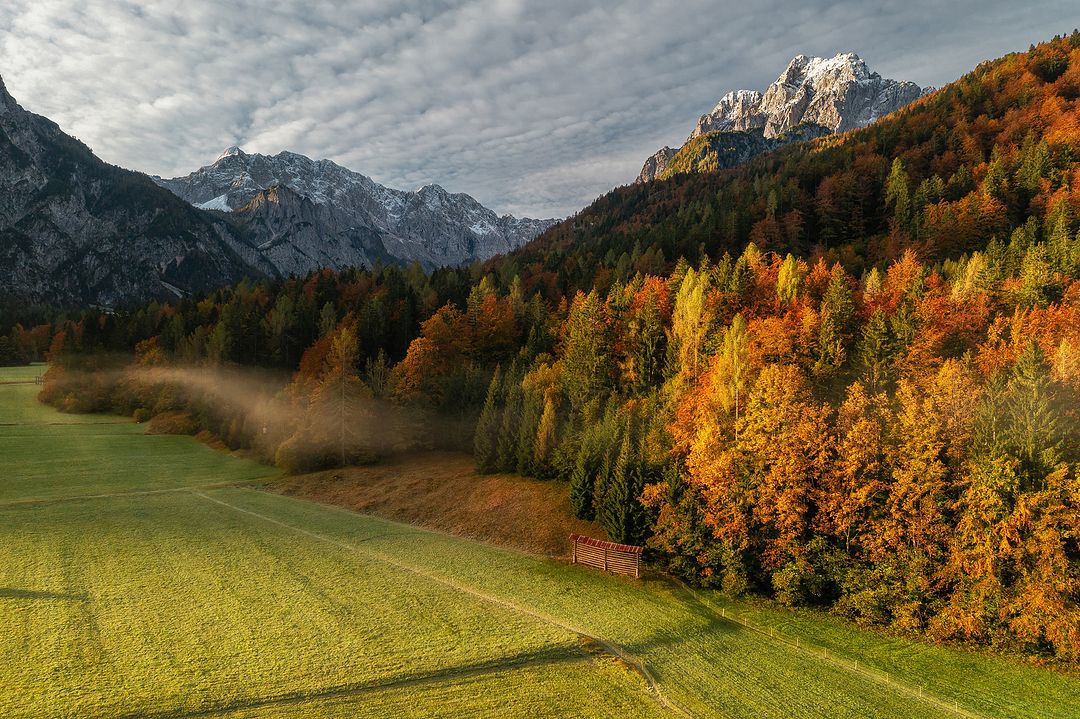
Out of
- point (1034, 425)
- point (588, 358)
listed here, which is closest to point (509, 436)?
point (588, 358)

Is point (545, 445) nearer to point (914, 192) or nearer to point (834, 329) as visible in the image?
point (834, 329)

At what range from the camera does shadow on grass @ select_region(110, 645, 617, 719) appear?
2034cm

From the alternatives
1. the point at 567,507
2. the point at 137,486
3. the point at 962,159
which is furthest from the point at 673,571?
the point at 962,159

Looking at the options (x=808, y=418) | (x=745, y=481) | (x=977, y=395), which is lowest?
(x=745, y=481)

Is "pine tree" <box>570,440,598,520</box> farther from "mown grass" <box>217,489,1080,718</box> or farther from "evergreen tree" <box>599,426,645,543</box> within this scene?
"mown grass" <box>217,489,1080,718</box>

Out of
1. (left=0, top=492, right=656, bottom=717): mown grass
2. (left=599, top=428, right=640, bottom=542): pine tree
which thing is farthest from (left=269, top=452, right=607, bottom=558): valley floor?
(left=0, top=492, right=656, bottom=717): mown grass

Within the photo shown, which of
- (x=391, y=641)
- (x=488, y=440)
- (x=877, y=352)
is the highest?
(x=877, y=352)

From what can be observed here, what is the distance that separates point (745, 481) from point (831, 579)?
344 inches

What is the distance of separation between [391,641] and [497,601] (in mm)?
7962

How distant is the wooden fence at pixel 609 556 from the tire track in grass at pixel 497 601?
35.3ft

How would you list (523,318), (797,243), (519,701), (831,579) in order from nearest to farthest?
(519,701) → (831,579) → (523,318) → (797,243)

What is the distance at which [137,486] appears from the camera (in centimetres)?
5606

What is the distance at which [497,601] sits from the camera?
108ft

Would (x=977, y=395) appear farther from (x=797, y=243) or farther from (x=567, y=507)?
(x=797, y=243)
